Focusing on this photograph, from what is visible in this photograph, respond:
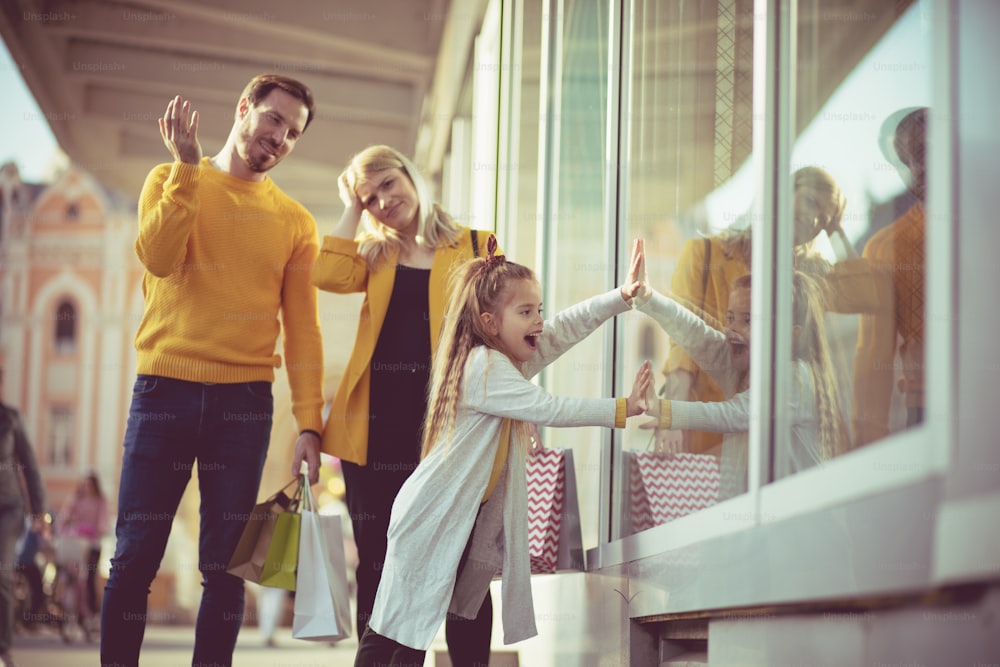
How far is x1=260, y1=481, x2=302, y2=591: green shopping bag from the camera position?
10.8 feet

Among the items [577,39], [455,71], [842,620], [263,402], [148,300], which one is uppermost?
[455,71]

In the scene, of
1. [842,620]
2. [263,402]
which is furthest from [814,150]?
[263,402]

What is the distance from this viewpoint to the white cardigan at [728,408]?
7.65ft

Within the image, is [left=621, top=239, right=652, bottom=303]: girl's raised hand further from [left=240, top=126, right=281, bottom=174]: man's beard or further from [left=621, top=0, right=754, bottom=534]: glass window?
[left=240, top=126, right=281, bottom=174]: man's beard

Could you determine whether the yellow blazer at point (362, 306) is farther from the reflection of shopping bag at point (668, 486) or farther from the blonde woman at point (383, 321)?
the reflection of shopping bag at point (668, 486)

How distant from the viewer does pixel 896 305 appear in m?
2.50

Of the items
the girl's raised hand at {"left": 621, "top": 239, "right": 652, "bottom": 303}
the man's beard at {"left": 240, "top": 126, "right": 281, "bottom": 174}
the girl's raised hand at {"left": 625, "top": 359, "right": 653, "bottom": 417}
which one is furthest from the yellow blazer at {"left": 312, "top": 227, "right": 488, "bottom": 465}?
the girl's raised hand at {"left": 625, "top": 359, "right": 653, "bottom": 417}

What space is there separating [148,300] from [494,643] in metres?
2.23

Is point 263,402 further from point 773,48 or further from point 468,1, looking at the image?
point 468,1

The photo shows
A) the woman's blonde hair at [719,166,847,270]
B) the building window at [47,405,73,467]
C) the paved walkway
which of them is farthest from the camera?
the building window at [47,405,73,467]

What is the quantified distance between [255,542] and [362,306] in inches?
27.6

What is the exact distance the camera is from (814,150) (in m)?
2.63

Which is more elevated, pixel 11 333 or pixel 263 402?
pixel 11 333

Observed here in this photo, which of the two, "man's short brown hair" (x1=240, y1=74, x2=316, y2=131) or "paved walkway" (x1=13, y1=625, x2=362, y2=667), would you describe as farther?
"paved walkway" (x1=13, y1=625, x2=362, y2=667)
